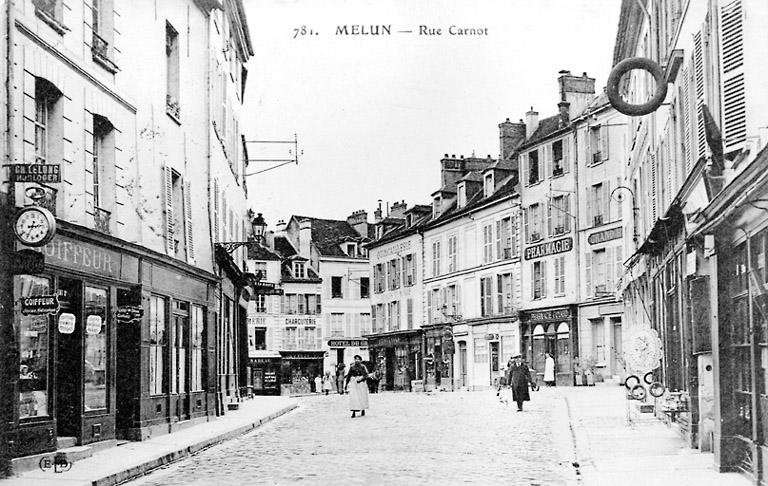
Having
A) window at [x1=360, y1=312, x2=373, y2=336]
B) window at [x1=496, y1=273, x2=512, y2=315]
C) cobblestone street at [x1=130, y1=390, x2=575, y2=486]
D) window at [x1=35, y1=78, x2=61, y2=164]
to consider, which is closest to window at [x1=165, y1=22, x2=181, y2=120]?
window at [x1=35, y1=78, x2=61, y2=164]

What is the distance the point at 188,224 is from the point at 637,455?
982 centimetres

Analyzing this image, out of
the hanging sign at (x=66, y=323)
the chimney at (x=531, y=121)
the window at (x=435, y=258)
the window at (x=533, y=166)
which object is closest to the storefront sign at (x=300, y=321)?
the window at (x=435, y=258)

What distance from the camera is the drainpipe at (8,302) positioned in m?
10.7

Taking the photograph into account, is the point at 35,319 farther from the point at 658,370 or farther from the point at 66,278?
the point at 658,370

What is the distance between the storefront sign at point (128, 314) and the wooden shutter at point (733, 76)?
27.6 feet

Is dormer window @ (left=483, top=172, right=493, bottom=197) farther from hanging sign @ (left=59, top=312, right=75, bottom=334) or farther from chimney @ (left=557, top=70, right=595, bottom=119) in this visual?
hanging sign @ (left=59, top=312, right=75, bottom=334)

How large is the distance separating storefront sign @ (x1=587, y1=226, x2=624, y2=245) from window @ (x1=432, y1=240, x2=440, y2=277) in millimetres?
13972

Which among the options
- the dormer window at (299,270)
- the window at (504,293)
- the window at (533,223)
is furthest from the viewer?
the dormer window at (299,270)

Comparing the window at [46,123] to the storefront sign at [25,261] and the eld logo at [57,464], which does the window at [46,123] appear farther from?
the eld logo at [57,464]

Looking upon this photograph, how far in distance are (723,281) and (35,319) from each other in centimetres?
738

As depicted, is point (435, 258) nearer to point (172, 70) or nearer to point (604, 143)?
point (604, 143)

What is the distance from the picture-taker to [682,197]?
12477 mm

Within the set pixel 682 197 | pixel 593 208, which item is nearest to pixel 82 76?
pixel 682 197

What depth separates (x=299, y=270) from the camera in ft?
205
